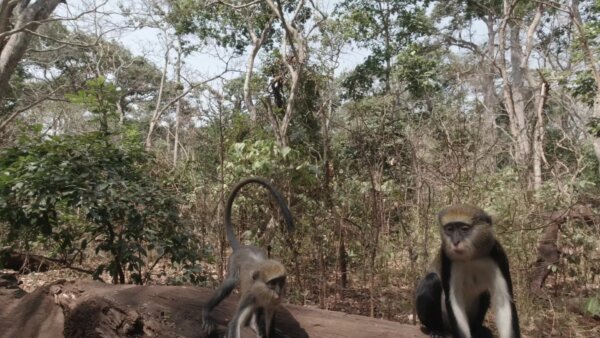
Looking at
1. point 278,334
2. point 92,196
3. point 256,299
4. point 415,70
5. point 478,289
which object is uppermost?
point 415,70

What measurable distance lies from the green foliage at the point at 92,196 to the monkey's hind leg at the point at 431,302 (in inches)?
123

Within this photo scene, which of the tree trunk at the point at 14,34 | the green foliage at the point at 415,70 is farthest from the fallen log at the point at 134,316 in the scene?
the green foliage at the point at 415,70

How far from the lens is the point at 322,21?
1352cm

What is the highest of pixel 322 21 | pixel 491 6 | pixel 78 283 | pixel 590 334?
pixel 491 6

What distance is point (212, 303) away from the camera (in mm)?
3973

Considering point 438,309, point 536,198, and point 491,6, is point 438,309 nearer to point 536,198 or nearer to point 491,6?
point 536,198

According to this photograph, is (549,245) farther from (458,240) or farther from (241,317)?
(241,317)

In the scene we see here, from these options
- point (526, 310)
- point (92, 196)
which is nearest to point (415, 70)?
point (526, 310)

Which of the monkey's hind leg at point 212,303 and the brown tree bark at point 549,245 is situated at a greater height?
the brown tree bark at point 549,245

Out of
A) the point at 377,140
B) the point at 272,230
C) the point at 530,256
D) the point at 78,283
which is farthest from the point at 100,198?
the point at 530,256

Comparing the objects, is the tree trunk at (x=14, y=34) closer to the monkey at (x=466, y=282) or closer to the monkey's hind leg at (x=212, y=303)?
the monkey's hind leg at (x=212, y=303)

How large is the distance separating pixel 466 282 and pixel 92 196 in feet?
12.3

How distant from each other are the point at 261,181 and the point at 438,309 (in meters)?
2.20

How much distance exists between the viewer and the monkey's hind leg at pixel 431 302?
11.6 feet
